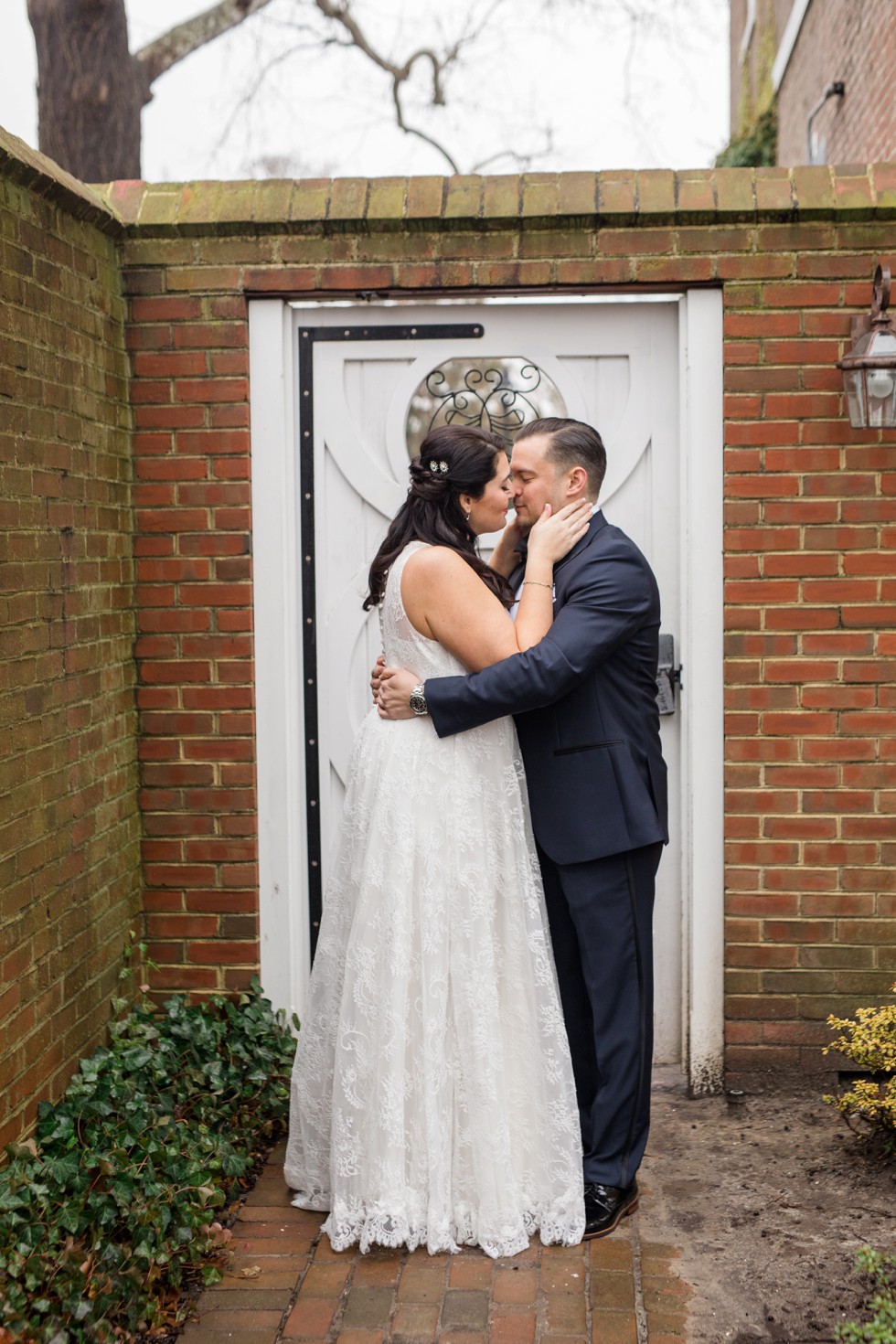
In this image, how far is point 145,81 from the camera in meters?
10.0

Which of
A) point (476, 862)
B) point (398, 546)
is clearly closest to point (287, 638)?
point (398, 546)

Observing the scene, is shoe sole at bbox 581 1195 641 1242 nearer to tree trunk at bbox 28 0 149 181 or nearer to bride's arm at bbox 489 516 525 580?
bride's arm at bbox 489 516 525 580

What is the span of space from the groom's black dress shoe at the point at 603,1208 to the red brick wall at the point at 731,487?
3.35 feet

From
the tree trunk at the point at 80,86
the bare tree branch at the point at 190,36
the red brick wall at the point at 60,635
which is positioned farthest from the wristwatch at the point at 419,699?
the bare tree branch at the point at 190,36

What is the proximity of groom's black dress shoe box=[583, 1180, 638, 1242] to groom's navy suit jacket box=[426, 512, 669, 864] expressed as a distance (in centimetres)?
90

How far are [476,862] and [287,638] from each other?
55.2 inches

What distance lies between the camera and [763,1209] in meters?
3.57

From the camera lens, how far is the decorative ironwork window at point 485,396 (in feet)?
14.6

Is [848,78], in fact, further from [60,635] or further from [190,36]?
[60,635]

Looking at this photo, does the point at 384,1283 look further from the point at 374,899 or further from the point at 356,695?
the point at 356,695

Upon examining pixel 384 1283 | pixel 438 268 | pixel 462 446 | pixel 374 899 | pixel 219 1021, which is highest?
pixel 438 268

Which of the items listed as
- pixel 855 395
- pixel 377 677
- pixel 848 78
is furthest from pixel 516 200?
pixel 848 78

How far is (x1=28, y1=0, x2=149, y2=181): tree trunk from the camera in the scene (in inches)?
366

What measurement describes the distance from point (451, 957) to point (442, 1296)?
0.80 m
